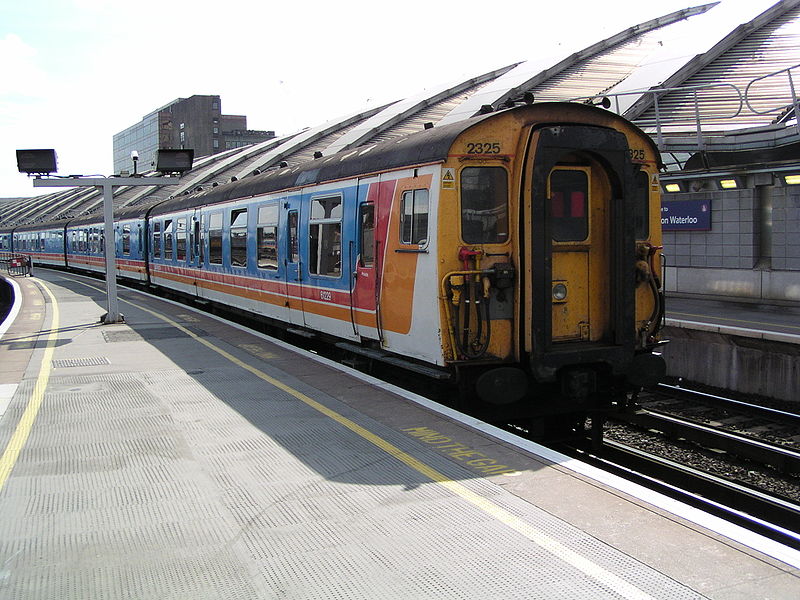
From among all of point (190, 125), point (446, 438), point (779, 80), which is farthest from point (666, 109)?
point (190, 125)

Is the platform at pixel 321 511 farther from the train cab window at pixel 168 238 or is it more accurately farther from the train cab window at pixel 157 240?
the train cab window at pixel 157 240

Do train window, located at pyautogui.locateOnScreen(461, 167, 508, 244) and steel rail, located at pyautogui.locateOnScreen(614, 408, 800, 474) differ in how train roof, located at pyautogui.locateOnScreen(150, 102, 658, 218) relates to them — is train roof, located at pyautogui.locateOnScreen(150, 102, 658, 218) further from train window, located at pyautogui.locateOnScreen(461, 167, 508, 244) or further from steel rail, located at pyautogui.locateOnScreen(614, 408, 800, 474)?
steel rail, located at pyautogui.locateOnScreen(614, 408, 800, 474)

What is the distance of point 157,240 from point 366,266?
577 inches

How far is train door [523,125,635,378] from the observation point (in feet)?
23.1

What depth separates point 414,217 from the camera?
25.0 ft

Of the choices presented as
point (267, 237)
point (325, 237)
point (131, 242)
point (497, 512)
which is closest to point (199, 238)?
point (267, 237)

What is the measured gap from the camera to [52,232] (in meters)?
41.8

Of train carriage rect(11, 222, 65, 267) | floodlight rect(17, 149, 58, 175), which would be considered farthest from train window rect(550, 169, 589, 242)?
train carriage rect(11, 222, 65, 267)

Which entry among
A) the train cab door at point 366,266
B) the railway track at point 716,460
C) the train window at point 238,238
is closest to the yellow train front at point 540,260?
the railway track at point 716,460

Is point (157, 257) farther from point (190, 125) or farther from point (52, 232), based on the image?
point (190, 125)

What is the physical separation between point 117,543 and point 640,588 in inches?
116

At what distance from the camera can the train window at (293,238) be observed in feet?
36.4

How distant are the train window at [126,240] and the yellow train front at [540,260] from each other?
2073 centimetres

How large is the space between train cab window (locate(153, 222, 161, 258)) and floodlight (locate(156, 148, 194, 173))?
7.28 m
